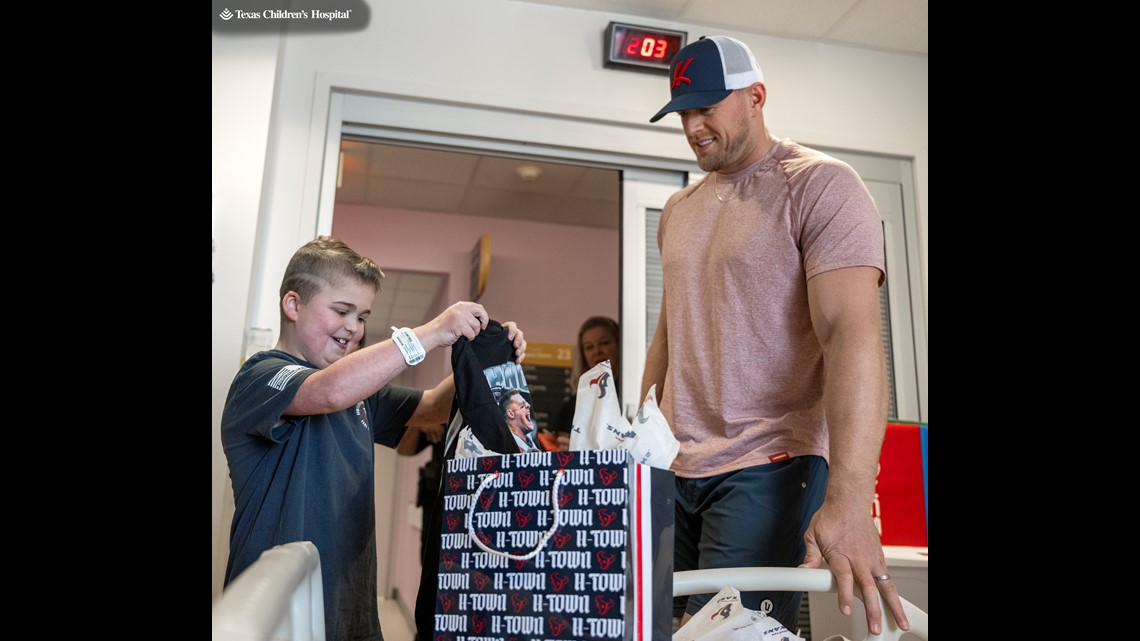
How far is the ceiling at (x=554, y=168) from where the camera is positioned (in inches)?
112

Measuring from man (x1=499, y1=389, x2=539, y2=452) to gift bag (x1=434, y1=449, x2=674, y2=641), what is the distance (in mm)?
187

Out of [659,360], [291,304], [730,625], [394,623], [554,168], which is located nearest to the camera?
[730,625]

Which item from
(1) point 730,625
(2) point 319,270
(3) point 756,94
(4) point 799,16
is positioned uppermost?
(4) point 799,16

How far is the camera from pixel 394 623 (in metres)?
5.31

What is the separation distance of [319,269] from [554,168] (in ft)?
8.95

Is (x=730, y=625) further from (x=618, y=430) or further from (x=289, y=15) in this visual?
(x=289, y=15)

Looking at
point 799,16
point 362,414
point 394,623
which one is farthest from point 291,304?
point 394,623

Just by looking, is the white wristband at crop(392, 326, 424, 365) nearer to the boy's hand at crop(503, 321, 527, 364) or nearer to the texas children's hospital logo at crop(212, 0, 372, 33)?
the boy's hand at crop(503, 321, 527, 364)

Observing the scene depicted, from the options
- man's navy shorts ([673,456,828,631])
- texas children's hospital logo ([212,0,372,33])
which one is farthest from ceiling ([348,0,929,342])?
man's navy shorts ([673,456,828,631])

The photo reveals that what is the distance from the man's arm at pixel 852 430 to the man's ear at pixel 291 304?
83 centimetres

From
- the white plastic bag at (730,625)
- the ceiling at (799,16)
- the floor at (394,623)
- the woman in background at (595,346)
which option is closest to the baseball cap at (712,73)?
the white plastic bag at (730,625)
